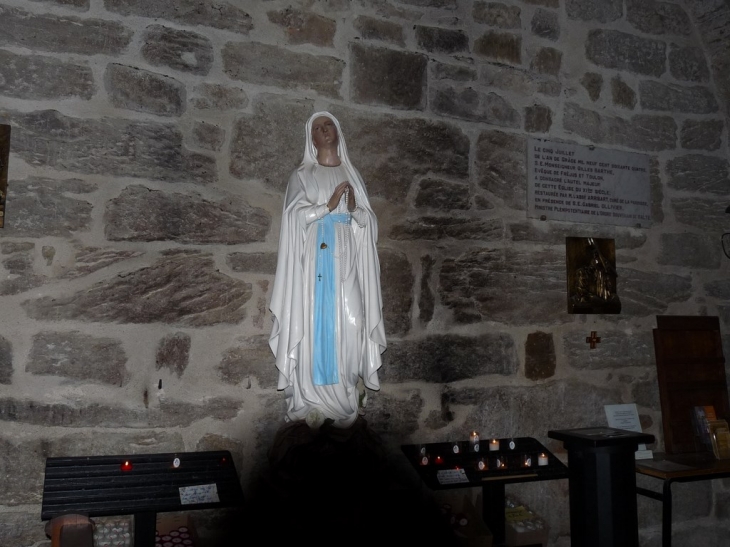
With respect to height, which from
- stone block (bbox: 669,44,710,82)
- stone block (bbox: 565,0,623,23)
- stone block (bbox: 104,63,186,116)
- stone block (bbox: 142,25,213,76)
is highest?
stone block (bbox: 565,0,623,23)

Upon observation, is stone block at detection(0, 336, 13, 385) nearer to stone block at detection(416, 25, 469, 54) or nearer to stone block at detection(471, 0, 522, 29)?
stone block at detection(416, 25, 469, 54)

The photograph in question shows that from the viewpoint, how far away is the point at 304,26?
10.3ft

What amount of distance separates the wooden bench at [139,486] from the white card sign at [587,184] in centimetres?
211

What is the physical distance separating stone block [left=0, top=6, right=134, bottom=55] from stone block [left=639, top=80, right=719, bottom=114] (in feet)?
9.37

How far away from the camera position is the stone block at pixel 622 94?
12.3 ft

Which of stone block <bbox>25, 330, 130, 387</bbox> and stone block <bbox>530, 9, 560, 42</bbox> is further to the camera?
stone block <bbox>530, 9, 560, 42</bbox>

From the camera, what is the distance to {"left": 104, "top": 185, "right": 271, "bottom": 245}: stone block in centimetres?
279

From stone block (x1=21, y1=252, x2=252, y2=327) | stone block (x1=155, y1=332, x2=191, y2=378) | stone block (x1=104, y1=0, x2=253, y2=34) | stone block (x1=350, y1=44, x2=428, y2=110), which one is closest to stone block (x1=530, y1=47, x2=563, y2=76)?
stone block (x1=350, y1=44, x2=428, y2=110)

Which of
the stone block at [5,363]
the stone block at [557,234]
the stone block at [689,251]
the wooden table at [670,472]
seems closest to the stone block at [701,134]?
the stone block at [689,251]

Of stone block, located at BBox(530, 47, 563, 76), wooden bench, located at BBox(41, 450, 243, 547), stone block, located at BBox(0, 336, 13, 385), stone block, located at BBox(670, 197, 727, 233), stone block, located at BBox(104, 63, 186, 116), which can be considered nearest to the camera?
wooden bench, located at BBox(41, 450, 243, 547)

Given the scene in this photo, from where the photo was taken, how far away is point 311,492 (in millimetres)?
2504

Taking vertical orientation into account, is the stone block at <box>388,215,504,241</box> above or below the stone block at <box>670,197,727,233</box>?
below

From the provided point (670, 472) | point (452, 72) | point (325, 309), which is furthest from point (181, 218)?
point (670, 472)

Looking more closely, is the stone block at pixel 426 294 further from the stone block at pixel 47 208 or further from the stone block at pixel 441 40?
the stone block at pixel 47 208
